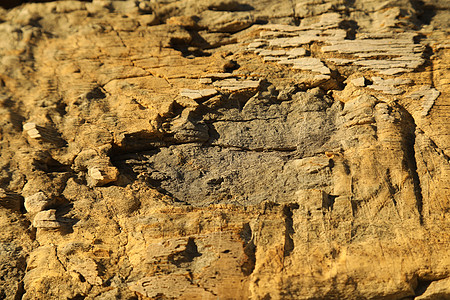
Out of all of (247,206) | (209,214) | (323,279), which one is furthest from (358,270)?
(209,214)

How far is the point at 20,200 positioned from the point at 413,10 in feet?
20.6

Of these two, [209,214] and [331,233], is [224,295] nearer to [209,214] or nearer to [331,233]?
[209,214]

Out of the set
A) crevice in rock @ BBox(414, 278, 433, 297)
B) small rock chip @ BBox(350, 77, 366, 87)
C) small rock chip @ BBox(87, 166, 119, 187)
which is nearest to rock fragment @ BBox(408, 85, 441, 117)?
small rock chip @ BBox(350, 77, 366, 87)

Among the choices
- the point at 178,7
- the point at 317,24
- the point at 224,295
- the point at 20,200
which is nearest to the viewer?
the point at 224,295

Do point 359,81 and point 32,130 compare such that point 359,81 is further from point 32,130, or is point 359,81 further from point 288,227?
point 32,130

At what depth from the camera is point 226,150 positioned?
5.97m

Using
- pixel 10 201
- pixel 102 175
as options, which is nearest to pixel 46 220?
pixel 10 201

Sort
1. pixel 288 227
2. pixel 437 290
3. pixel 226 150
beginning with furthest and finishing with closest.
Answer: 1. pixel 226 150
2. pixel 288 227
3. pixel 437 290

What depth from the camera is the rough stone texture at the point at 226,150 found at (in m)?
4.96

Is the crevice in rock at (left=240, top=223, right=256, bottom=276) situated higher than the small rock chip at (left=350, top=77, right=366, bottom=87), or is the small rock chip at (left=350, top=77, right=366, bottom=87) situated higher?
the small rock chip at (left=350, top=77, right=366, bottom=87)

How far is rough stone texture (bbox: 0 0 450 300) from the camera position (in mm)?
4957

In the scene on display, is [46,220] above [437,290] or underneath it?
above

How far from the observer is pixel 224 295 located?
A: 4.80m

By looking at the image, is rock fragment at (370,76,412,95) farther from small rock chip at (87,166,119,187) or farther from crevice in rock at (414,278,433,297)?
small rock chip at (87,166,119,187)
